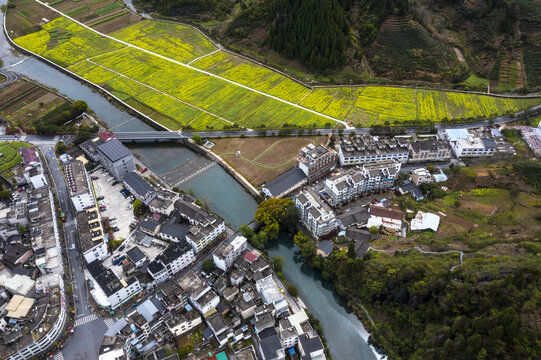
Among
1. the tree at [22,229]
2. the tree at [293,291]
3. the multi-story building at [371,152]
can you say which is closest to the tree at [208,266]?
the tree at [293,291]

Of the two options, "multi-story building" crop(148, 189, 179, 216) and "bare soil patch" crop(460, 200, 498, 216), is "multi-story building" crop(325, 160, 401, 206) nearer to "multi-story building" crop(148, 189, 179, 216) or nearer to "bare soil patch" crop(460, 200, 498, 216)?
"bare soil patch" crop(460, 200, 498, 216)

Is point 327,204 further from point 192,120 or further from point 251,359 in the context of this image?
point 192,120

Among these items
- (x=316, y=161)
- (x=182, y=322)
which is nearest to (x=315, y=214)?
(x=316, y=161)

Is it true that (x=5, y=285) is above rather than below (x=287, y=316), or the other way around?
above

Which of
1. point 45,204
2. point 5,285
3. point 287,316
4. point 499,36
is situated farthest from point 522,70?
point 5,285

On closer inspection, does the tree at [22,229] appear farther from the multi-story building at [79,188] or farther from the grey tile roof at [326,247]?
the grey tile roof at [326,247]

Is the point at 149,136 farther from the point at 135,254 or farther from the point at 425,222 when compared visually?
the point at 425,222
